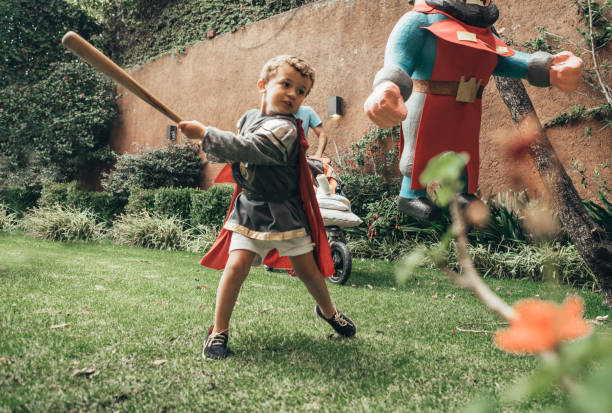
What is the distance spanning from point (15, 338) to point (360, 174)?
199 inches

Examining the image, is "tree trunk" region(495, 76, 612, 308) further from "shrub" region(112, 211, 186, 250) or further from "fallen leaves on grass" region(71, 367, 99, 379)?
"shrub" region(112, 211, 186, 250)

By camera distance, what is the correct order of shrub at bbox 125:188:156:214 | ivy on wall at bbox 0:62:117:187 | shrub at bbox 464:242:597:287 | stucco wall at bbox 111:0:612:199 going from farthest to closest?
ivy on wall at bbox 0:62:117:187 < shrub at bbox 125:188:156:214 < stucco wall at bbox 111:0:612:199 < shrub at bbox 464:242:597:287

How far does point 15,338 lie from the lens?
6.63 feet

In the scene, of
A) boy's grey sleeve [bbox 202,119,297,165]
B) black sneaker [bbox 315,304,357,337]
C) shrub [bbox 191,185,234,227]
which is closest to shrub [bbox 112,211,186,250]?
shrub [bbox 191,185,234,227]

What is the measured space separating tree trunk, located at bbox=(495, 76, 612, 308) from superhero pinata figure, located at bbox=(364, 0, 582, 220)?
3.31 ft

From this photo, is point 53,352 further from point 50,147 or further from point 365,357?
point 50,147

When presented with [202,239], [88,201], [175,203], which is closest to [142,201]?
[175,203]

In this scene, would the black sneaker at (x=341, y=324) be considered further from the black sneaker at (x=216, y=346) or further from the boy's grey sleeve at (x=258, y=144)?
the boy's grey sleeve at (x=258, y=144)

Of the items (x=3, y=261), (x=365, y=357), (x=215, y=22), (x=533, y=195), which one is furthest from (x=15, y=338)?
(x=215, y=22)

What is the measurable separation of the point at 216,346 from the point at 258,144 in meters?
0.94

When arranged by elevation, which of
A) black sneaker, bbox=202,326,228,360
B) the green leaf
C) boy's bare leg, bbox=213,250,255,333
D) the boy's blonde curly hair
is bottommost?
black sneaker, bbox=202,326,228,360

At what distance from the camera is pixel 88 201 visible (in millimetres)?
9078

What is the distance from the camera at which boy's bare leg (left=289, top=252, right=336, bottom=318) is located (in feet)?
7.09

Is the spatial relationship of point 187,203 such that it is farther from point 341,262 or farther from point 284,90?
point 284,90
